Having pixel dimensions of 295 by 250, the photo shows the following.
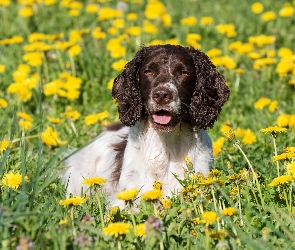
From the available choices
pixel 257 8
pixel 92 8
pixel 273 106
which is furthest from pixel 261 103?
pixel 92 8

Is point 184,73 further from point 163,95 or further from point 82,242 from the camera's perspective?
point 82,242

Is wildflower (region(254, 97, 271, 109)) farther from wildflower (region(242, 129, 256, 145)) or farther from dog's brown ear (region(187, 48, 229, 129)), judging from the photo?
dog's brown ear (region(187, 48, 229, 129))

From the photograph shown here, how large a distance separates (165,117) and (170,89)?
234mm

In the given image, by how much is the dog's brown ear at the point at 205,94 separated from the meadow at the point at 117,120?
0.38 meters

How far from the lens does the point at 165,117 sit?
5832mm

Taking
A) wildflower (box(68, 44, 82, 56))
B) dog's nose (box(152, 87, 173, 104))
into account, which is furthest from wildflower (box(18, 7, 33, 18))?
dog's nose (box(152, 87, 173, 104))

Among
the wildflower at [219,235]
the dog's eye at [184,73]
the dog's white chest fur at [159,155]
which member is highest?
the dog's eye at [184,73]

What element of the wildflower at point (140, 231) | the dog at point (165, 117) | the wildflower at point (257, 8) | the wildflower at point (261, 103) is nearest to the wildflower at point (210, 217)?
the wildflower at point (140, 231)

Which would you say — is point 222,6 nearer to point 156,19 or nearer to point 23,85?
point 156,19

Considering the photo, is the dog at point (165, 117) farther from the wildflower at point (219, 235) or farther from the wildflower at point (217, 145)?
the wildflower at point (219, 235)

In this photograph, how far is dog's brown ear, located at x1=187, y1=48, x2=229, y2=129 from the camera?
6043mm

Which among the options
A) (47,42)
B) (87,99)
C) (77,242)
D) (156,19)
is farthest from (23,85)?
(77,242)

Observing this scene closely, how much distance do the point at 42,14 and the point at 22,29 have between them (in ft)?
2.92

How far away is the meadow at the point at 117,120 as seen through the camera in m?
4.18
